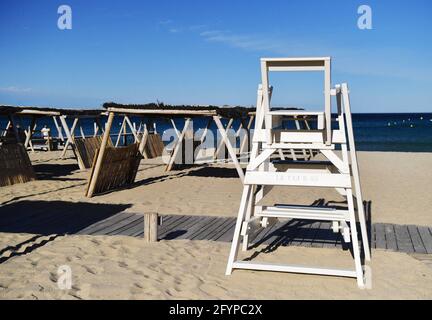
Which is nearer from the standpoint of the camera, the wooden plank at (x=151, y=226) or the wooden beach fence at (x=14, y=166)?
the wooden plank at (x=151, y=226)

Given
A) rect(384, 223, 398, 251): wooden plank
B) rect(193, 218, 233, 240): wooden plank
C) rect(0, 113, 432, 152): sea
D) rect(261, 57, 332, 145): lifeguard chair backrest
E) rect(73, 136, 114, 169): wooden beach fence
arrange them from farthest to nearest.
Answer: rect(0, 113, 432, 152): sea < rect(73, 136, 114, 169): wooden beach fence < rect(193, 218, 233, 240): wooden plank < rect(384, 223, 398, 251): wooden plank < rect(261, 57, 332, 145): lifeguard chair backrest

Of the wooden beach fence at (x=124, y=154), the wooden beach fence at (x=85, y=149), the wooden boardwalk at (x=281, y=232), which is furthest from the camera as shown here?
the wooden beach fence at (x=85, y=149)

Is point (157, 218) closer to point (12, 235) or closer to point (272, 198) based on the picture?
point (12, 235)

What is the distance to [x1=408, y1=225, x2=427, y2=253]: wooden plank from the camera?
5.91 metres

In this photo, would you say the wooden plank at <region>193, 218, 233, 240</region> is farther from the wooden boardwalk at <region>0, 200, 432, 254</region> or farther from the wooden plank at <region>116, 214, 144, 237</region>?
the wooden plank at <region>116, 214, 144, 237</region>

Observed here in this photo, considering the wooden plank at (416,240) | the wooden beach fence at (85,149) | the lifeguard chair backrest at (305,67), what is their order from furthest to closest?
the wooden beach fence at (85,149) → the wooden plank at (416,240) → the lifeguard chair backrest at (305,67)

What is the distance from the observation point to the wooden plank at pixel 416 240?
5914 mm

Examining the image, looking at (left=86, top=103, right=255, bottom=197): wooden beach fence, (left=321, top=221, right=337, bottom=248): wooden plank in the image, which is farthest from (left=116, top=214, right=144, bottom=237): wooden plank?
(left=86, top=103, right=255, bottom=197): wooden beach fence

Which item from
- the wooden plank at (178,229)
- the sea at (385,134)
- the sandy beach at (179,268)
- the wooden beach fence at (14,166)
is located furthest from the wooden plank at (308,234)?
the sea at (385,134)

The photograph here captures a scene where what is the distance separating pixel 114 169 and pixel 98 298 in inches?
263

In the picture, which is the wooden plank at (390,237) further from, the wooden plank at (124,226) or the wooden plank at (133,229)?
the wooden plank at (124,226)

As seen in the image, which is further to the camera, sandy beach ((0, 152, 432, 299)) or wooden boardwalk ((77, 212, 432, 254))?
wooden boardwalk ((77, 212, 432, 254))

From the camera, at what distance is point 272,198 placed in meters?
9.78

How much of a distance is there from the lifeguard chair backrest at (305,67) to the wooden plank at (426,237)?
243 centimetres
